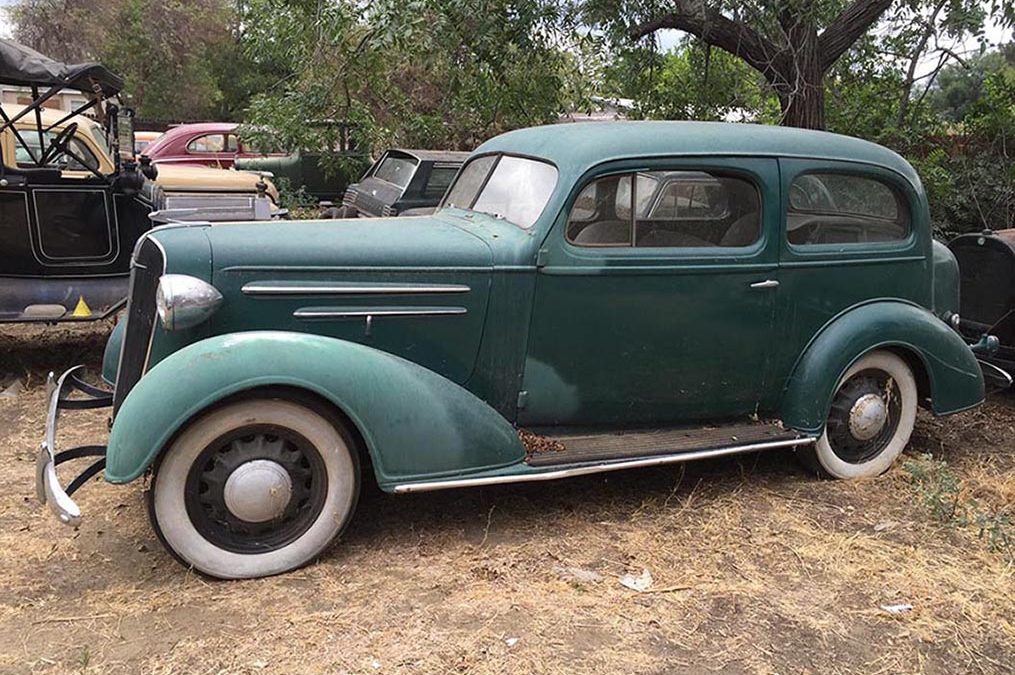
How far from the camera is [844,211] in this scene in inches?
173

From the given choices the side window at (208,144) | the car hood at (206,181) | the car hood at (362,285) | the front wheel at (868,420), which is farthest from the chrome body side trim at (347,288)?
the side window at (208,144)

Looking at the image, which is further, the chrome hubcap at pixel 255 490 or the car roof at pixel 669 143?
the car roof at pixel 669 143

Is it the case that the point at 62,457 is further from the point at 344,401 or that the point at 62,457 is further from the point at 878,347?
the point at 878,347

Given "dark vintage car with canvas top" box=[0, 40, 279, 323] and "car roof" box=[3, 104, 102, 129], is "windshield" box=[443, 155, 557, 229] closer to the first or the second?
"dark vintage car with canvas top" box=[0, 40, 279, 323]

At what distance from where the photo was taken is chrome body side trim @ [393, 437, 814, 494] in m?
3.43

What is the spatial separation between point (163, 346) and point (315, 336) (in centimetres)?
62

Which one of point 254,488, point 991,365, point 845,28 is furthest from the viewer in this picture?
point 845,28

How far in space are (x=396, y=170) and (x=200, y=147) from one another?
5.80 metres

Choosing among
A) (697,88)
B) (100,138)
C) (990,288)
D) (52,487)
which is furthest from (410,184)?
(52,487)

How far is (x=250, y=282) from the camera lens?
346cm

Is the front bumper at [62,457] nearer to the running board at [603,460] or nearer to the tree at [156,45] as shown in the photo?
the running board at [603,460]

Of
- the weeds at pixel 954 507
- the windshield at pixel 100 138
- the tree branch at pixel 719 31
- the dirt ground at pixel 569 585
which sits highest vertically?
the tree branch at pixel 719 31

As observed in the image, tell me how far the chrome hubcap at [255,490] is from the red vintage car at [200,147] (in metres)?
10.5

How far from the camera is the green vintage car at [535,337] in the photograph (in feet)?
10.8
